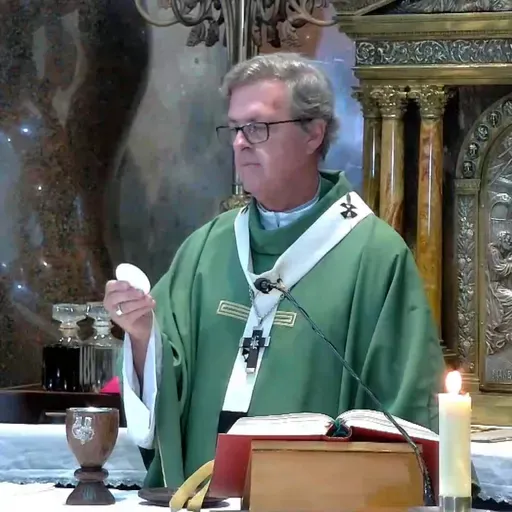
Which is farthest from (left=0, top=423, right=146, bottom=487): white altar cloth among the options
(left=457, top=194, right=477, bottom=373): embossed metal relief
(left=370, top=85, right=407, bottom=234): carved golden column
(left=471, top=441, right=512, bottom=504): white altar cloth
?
(left=457, top=194, right=477, bottom=373): embossed metal relief

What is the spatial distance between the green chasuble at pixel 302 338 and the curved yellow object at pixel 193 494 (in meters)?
0.52

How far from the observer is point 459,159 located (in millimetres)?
4477

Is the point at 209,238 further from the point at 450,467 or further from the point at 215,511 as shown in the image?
the point at 450,467

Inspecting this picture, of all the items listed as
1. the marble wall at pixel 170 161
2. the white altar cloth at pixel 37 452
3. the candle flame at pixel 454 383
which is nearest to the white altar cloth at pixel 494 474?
the white altar cloth at pixel 37 452

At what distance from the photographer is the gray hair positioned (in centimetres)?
282

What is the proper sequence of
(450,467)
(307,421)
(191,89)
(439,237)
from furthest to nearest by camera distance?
Result: (191,89), (439,237), (307,421), (450,467)

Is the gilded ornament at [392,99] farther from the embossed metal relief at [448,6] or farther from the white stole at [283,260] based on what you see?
the white stole at [283,260]

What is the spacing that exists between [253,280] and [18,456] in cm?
99

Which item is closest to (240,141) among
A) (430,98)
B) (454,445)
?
(454,445)

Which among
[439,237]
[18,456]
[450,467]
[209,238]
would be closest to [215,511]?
[450,467]

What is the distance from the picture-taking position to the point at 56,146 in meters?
5.13

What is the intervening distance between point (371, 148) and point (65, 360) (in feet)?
4.35

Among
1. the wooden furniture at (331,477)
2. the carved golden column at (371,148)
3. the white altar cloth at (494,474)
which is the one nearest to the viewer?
the wooden furniture at (331,477)

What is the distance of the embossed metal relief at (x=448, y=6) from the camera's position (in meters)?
4.25
